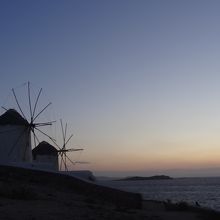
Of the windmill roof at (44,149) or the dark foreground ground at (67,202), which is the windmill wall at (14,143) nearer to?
the dark foreground ground at (67,202)

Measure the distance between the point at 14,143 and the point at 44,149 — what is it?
1291 cm

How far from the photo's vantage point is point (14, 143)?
43.0 metres

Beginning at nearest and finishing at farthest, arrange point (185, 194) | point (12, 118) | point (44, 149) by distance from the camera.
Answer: point (12, 118), point (44, 149), point (185, 194)

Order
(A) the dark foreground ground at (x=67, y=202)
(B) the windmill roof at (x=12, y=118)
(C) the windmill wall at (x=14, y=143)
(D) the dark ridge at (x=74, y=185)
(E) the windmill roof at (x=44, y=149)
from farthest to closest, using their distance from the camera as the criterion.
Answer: (E) the windmill roof at (x=44, y=149)
(B) the windmill roof at (x=12, y=118)
(C) the windmill wall at (x=14, y=143)
(D) the dark ridge at (x=74, y=185)
(A) the dark foreground ground at (x=67, y=202)

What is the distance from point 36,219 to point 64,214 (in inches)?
78.2

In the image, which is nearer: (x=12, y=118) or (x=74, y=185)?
(x=74, y=185)

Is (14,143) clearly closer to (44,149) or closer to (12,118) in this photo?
(12,118)

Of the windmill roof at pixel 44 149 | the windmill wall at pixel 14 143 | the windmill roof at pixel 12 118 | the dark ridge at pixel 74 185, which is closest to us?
the dark ridge at pixel 74 185

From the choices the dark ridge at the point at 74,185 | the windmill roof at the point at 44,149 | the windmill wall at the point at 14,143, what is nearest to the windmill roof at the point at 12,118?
the windmill wall at the point at 14,143

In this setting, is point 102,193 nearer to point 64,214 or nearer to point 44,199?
point 44,199

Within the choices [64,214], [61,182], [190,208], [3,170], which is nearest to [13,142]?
[3,170]

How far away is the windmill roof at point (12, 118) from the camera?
143 feet

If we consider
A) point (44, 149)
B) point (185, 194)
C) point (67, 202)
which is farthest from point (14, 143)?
point (185, 194)

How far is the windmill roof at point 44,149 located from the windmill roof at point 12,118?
10.5 meters
